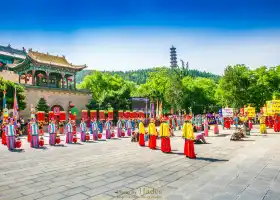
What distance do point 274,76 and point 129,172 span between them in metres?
30.5

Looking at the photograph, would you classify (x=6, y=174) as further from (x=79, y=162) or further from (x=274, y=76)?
(x=274, y=76)

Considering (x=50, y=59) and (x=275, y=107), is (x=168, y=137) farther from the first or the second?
(x=50, y=59)

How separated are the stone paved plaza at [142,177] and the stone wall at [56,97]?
61.2 ft

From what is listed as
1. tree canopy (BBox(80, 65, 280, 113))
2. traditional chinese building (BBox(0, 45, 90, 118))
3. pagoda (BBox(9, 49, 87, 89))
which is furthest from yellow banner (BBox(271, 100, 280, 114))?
pagoda (BBox(9, 49, 87, 89))

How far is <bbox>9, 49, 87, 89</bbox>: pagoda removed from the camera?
26875 millimetres

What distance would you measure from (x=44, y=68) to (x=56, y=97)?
12.7 ft

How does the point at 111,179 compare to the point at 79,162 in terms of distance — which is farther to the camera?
the point at 79,162

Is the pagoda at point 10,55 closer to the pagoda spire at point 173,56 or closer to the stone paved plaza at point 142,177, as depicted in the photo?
the stone paved plaza at point 142,177

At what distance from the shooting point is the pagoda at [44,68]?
26.9 metres

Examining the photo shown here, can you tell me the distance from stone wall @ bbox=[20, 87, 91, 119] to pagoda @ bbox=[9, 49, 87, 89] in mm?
1365

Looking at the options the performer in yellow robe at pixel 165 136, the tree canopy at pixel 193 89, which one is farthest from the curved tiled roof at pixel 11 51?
the performer in yellow robe at pixel 165 136

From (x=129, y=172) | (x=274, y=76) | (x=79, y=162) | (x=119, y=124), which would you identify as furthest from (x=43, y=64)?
(x=274, y=76)

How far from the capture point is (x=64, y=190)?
496 cm

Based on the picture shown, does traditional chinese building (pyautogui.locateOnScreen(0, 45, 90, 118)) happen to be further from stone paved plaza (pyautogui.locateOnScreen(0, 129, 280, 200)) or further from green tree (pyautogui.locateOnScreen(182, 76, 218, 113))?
green tree (pyautogui.locateOnScreen(182, 76, 218, 113))
